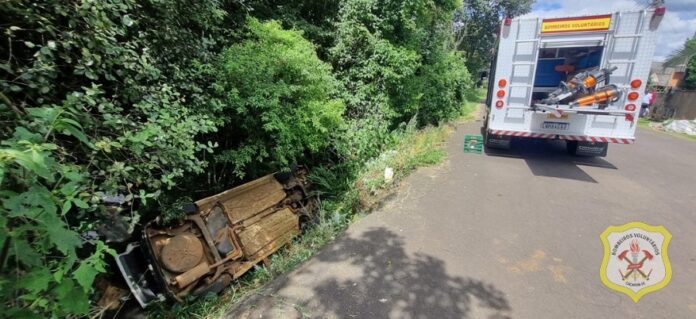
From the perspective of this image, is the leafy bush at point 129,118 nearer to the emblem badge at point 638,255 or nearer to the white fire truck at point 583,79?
the white fire truck at point 583,79

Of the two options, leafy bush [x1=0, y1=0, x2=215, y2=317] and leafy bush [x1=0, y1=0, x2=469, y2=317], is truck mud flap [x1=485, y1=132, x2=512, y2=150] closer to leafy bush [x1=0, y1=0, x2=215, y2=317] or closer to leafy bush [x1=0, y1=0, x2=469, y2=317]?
leafy bush [x1=0, y1=0, x2=469, y2=317]

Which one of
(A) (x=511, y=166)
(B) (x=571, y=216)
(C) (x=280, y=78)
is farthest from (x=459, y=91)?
(C) (x=280, y=78)

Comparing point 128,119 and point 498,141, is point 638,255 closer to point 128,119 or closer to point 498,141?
point 128,119

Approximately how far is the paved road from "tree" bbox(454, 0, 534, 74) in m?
22.1

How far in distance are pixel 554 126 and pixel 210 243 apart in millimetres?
A: 6726

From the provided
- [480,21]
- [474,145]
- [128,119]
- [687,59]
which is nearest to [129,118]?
[128,119]

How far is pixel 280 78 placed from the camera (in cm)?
412

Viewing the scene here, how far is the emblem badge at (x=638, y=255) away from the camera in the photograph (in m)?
1.99

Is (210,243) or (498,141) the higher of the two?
(498,141)

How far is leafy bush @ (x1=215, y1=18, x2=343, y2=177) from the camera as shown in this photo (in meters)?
3.76

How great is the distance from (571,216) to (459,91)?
1080 cm

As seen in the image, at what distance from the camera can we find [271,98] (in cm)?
383

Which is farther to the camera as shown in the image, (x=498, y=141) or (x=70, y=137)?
(x=498, y=141)

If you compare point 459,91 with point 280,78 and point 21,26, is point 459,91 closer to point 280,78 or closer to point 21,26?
point 280,78
